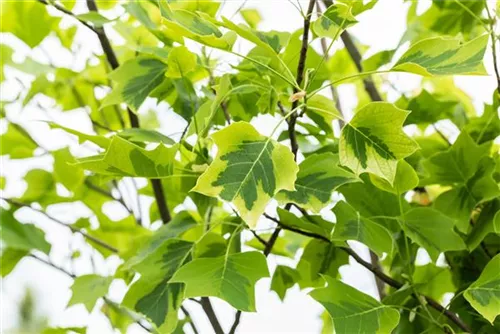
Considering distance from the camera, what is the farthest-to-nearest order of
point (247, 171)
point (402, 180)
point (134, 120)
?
point (134, 120), point (402, 180), point (247, 171)

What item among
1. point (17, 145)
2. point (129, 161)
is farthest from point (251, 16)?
point (129, 161)

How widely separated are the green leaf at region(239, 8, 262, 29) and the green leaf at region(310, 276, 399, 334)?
1.31ft

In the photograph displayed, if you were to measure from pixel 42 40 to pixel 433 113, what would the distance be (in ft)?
1.38

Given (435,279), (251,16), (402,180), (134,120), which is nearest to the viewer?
(402,180)

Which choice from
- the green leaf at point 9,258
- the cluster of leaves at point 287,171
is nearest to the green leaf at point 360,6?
the cluster of leaves at point 287,171

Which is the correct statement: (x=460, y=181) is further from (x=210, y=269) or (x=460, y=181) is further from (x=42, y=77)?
(x=42, y=77)

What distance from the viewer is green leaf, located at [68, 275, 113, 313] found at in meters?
0.61

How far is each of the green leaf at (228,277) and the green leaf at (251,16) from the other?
14.6 inches

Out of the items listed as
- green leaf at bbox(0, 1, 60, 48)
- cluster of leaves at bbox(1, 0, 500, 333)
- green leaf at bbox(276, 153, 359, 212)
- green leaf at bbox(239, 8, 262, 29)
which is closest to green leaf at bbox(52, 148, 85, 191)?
cluster of leaves at bbox(1, 0, 500, 333)

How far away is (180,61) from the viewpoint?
0.48 m

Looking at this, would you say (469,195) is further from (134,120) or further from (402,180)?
(134,120)

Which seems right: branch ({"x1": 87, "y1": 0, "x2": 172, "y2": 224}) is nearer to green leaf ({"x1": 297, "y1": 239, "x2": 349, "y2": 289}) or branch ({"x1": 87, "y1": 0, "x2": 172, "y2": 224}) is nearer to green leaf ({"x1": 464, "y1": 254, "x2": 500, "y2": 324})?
green leaf ({"x1": 297, "y1": 239, "x2": 349, "y2": 289})

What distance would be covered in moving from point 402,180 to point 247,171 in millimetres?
143

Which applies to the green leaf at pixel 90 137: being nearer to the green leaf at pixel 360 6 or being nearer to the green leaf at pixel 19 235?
the green leaf at pixel 360 6
